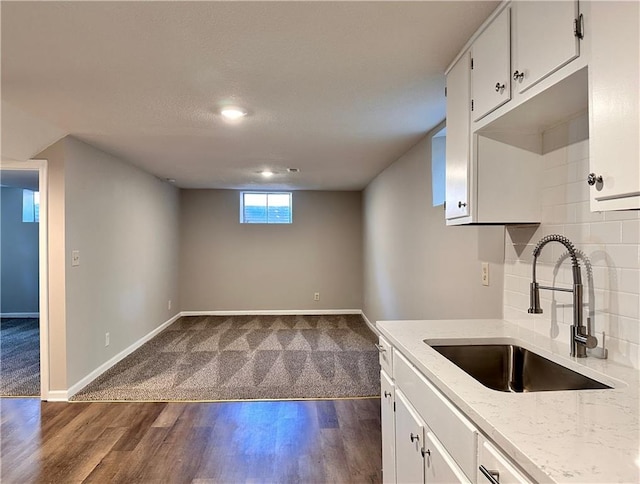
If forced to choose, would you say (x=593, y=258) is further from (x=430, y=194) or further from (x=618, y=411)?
(x=430, y=194)

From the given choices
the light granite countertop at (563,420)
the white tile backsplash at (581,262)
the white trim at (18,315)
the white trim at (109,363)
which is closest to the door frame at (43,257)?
the white trim at (109,363)

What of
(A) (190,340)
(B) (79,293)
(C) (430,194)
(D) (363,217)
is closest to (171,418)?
(B) (79,293)

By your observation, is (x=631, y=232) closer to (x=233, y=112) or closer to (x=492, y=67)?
(x=492, y=67)

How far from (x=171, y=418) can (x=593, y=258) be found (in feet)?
9.32

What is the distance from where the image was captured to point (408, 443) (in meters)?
1.51

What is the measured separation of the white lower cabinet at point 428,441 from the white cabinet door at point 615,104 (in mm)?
679

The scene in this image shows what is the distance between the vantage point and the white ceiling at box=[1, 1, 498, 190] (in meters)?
1.51

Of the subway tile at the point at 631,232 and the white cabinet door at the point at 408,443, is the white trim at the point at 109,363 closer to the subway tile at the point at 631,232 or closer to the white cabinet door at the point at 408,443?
the white cabinet door at the point at 408,443

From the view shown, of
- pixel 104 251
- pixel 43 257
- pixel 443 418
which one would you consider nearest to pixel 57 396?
pixel 43 257

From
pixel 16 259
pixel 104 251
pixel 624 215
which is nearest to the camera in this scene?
pixel 624 215

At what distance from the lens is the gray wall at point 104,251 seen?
10.5 feet

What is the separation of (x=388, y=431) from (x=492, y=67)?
1.66 meters

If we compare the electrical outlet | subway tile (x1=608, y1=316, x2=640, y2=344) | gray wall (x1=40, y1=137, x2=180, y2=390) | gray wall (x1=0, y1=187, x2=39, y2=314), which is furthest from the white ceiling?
gray wall (x1=0, y1=187, x2=39, y2=314)

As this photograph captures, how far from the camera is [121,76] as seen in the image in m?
2.06
